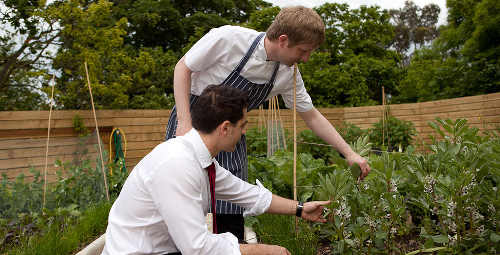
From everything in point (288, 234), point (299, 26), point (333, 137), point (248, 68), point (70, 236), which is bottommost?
point (70, 236)

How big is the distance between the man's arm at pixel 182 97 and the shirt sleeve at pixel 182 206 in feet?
1.49

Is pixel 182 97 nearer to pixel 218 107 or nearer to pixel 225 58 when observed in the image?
pixel 225 58

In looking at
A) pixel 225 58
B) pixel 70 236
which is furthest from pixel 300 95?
pixel 70 236

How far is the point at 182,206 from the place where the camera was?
126 centimetres

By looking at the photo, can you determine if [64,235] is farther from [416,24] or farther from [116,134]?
[416,24]

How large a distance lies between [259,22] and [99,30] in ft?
24.1

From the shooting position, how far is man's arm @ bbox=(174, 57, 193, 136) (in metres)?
1.75

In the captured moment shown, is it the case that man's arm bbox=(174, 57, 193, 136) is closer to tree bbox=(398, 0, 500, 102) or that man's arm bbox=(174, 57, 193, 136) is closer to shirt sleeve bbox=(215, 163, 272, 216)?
shirt sleeve bbox=(215, 163, 272, 216)

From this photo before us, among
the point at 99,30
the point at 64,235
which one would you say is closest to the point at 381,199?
the point at 64,235

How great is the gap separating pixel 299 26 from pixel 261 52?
0.96ft

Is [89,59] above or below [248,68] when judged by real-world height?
above

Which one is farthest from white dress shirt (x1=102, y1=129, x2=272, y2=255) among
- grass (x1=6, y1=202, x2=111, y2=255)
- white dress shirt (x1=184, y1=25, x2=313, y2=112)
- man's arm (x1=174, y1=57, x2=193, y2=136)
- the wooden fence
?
the wooden fence

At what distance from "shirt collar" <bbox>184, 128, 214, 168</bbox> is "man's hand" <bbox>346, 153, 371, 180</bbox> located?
2.64 ft

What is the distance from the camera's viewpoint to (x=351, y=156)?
1909 mm
